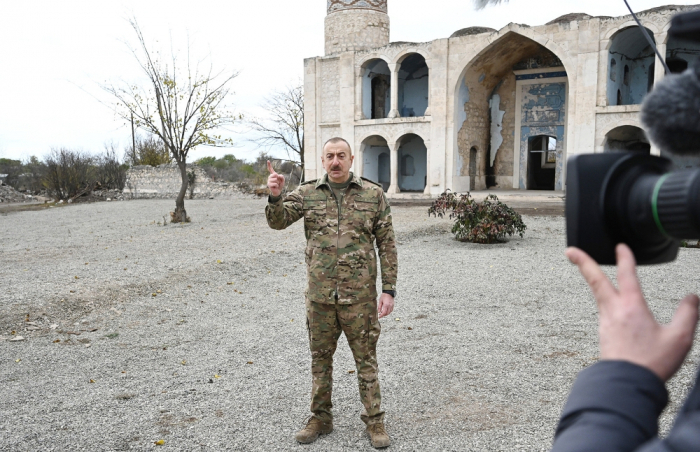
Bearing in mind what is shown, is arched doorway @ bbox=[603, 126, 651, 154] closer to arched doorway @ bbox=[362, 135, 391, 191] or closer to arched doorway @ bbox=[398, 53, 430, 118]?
arched doorway @ bbox=[398, 53, 430, 118]

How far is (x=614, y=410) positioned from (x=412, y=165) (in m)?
26.4

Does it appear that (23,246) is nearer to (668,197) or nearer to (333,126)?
(668,197)

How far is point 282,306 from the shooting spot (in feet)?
21.9

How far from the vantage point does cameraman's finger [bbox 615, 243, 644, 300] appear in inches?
31.2

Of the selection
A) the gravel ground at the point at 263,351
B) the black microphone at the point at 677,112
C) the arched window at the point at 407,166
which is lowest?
the gravel ground at the point at 263,351

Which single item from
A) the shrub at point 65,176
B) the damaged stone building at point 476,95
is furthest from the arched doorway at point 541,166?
the shrub at point 65,176

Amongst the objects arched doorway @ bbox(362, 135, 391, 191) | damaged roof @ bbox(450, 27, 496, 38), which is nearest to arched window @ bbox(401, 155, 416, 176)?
arched doorway @ bbox(362, 135, 391, 191)

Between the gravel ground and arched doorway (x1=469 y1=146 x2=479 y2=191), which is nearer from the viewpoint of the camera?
the gravel ground

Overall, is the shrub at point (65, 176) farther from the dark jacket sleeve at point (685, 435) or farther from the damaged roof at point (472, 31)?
the dark jacket sleeve at point (685, 435)

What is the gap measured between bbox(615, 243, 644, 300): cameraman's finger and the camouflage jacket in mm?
2468

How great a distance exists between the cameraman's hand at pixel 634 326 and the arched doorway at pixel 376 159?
23.0 meters

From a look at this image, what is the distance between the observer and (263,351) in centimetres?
503

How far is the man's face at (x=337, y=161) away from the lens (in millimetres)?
3312

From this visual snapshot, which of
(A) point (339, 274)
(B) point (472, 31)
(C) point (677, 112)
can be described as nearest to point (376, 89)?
(B) point (472, 31)
